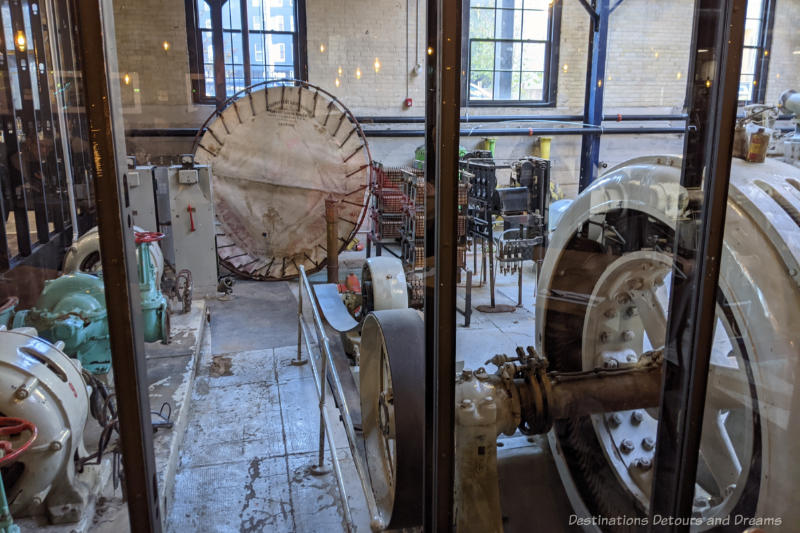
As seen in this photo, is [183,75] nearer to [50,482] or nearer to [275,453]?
[275,453]

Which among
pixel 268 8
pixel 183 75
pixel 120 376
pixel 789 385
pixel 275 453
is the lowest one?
pixel 275 453

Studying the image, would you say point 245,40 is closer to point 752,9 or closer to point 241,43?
point 241,43

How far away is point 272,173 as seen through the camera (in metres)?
7.43

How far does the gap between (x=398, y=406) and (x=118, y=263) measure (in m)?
1.19

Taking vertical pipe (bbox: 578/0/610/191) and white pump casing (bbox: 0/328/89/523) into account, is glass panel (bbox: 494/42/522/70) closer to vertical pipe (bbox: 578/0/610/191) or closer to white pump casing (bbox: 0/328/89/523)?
vertical pipe (bbox: 578/0/610/191)

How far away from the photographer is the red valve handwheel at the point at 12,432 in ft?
6.44

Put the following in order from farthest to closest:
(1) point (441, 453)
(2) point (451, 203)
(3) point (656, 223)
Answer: (3) point (656, 223) → (1) point (441, 453) → (2) point (451, 203)

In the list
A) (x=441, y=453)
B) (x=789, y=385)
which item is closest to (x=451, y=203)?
(x=441, y=453)

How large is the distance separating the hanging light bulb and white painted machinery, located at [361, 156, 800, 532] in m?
4.79

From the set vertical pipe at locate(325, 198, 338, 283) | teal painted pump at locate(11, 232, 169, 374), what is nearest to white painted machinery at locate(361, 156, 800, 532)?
teal painted pump at locate(11, 232, 169, 374)

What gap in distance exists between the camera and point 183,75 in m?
5.56

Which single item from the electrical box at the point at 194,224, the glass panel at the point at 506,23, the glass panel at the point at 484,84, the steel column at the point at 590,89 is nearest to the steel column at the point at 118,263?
the steel column at the point at 590,89

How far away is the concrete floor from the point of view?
8.85ft

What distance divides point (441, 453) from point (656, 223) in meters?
1.19
